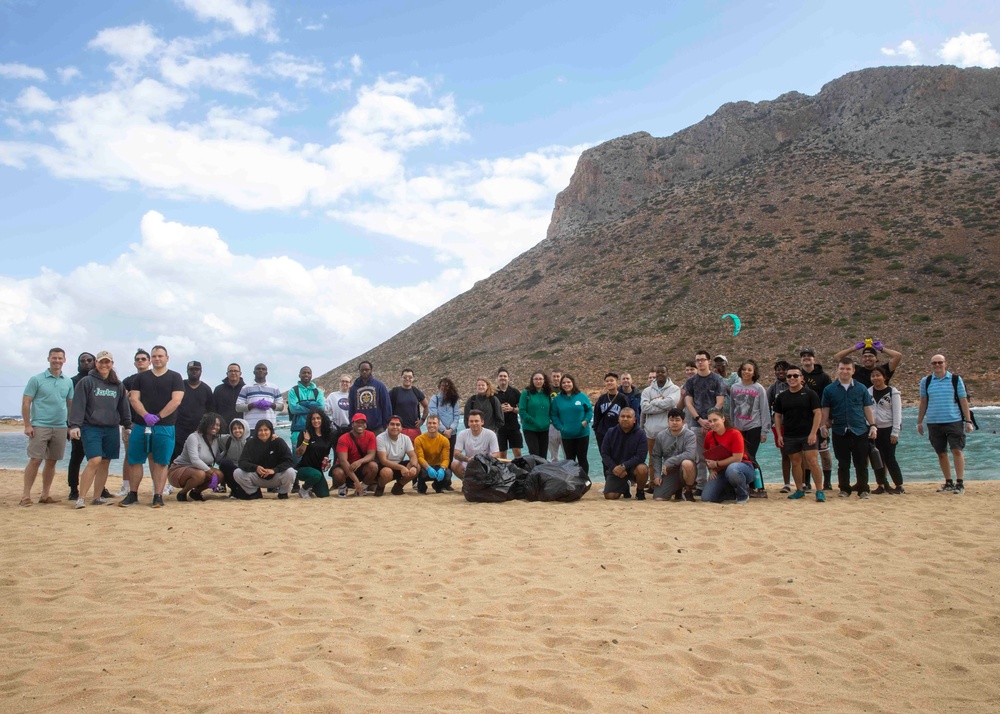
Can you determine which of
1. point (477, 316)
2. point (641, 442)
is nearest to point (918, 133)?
point (477, 316)

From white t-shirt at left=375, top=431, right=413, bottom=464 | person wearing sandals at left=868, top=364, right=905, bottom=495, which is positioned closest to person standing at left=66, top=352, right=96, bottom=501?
white t-shirt at left=375, top=431, right=413, bottom=464

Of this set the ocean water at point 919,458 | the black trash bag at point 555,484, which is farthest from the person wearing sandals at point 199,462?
the ocean water at point 919,458

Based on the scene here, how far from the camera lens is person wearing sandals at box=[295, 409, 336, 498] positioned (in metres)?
9.06

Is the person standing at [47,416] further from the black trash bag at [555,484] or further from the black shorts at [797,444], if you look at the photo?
the black shorts at [797,444]

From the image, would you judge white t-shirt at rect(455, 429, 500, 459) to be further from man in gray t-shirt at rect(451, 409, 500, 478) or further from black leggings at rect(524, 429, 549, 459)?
black leggings at rect(524, 429, 549, 459)

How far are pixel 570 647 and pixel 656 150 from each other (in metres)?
58.3

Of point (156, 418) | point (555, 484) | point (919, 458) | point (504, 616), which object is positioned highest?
point (156, 418)

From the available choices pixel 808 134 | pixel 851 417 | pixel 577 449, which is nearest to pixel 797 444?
pixel 851 417

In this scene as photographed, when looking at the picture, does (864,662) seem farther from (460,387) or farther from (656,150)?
(656,150)

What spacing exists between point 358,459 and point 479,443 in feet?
5.38

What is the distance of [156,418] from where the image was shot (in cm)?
777

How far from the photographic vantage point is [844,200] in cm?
4316

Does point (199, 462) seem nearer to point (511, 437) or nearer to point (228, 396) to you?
point (228, 396)

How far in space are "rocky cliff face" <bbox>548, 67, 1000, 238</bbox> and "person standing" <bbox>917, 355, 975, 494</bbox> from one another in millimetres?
43307
